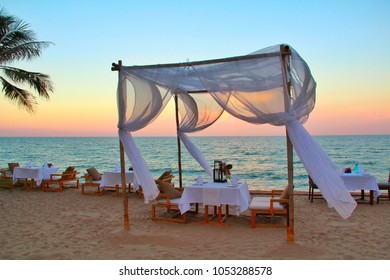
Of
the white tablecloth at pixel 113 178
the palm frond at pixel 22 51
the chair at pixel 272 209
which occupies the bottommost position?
the chair at pixel 272 209

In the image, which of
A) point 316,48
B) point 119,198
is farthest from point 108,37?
point 316,48

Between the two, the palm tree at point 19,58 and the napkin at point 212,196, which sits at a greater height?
the palm tree at point 19,58

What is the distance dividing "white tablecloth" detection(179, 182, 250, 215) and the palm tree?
798 centimetres

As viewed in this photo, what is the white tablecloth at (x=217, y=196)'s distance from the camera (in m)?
5.67

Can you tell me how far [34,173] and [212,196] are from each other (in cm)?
688

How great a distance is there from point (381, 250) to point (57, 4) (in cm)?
964

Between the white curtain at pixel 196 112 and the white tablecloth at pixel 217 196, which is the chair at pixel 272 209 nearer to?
the white tablecloth at pixel 217 196

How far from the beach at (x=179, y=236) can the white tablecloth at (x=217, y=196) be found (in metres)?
0.37

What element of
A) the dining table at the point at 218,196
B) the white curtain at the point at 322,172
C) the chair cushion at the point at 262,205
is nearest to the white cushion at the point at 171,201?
the dining table at the point at 218,196

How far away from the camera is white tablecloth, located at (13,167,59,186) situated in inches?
395

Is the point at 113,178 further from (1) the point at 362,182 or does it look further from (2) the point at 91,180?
(1) the point at 362,182

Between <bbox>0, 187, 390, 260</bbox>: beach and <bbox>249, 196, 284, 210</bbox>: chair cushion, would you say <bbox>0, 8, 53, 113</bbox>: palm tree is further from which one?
<bbox>249, 196, 284, 210</bbox>: chair cushion
